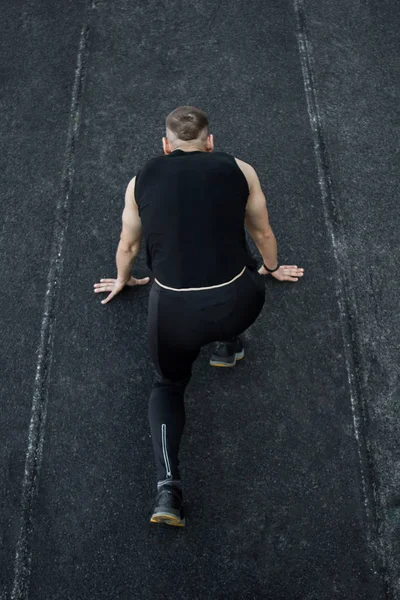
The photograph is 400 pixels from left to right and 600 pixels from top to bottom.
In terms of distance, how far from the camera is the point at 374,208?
4.45m

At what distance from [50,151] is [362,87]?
2497mm

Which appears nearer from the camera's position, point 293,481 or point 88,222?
point 293,481

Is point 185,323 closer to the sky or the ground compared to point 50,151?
closer to the sky

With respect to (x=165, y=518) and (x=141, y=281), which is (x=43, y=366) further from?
(x=165, y=518)

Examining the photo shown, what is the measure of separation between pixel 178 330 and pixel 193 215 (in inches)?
21.5

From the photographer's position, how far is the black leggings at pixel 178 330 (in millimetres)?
2934

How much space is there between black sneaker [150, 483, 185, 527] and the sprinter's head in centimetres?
167

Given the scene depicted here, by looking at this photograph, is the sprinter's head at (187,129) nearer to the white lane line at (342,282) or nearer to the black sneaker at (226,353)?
the black sneaker at (226,353)

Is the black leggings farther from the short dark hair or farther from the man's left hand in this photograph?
the man's left hand

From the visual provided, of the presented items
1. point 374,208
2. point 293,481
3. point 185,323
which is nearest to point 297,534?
point 293,481

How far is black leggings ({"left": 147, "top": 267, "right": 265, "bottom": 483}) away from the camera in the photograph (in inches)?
115

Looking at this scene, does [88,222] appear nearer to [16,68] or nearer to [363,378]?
[16,68]

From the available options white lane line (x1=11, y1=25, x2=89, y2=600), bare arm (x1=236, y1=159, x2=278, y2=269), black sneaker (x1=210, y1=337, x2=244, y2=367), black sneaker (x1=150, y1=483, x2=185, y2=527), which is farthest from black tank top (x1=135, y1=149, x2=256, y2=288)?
white lane line (x1=11, y1=25, x2=89, y2=600)

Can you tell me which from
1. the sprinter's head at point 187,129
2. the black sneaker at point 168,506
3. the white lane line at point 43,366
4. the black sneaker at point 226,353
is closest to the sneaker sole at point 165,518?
the black sneaker at point 168,506
